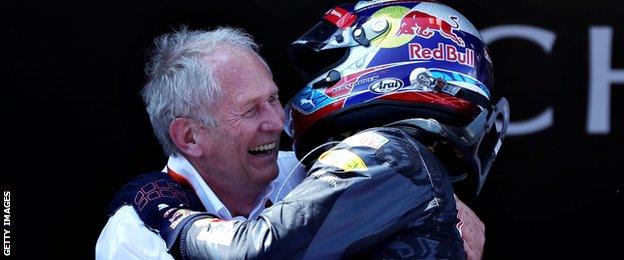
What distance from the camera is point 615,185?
3180 millimetres

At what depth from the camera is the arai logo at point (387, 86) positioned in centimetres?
252

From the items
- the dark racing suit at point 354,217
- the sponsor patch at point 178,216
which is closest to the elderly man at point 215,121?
the sponsor patch at point 178,216

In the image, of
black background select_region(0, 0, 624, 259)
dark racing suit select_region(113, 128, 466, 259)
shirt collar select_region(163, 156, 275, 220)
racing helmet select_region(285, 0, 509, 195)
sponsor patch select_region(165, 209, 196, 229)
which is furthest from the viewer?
black background select_region(0, 0, 624, 259)

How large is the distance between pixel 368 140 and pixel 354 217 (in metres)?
0.15

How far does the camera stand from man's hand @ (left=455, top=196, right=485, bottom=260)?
8.41 ft

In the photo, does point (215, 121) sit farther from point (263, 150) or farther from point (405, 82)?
point (405, 82)

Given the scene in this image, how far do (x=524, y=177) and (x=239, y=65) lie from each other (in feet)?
2.92

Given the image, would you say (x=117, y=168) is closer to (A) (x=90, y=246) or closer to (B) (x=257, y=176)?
(A) (x=90, y=246)

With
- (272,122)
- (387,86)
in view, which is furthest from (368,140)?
(272,122)

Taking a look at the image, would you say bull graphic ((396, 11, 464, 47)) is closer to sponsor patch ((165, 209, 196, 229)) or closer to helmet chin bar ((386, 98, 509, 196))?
helmet chin bar ((386, 98, 509, 196))

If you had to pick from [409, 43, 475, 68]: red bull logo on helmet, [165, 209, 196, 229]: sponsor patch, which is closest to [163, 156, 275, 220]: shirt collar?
[165, 209, 196, 229]: sponsor patch

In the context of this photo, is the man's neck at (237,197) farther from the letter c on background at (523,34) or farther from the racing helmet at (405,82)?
the letter c on background at (523,34)

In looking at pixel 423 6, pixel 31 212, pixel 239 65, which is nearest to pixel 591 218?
pixel 423 6

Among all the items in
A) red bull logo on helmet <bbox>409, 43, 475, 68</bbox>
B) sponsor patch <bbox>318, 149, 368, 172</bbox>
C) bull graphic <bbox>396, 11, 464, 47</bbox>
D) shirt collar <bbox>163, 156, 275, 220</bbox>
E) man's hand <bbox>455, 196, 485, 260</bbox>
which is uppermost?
bull graphic <bbox>396, 11, 464, 47</bbox>
